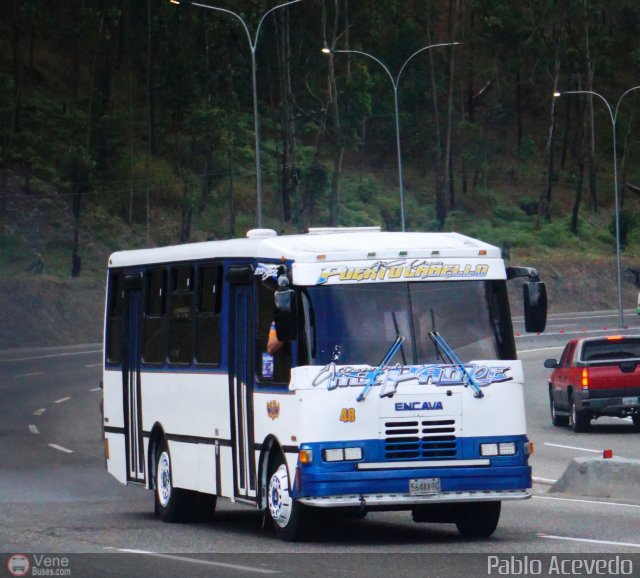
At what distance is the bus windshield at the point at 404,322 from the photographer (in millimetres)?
14031

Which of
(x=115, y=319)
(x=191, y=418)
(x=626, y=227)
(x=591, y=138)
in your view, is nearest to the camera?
(x=191, y=418)

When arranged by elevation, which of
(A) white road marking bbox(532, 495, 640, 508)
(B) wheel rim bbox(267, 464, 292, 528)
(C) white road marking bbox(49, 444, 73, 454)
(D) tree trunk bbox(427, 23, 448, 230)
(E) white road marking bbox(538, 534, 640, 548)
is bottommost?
(A) white road marking bbox(532, 495, 640, 508)

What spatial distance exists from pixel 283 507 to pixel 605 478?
5.58 metres

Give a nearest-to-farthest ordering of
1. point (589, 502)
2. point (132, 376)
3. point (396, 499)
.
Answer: point (396, 499)
point (589, 502)
point (132, 376)

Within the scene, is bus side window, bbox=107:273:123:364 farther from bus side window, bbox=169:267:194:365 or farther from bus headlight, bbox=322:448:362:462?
bus headlight, bbox=322:448:362:462

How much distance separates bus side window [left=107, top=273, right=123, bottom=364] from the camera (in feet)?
63.0

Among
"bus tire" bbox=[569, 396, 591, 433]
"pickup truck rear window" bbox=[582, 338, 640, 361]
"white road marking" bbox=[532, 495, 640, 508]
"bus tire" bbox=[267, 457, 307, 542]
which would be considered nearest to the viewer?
"bus tire" bbox=[267, 457, 307, 542]

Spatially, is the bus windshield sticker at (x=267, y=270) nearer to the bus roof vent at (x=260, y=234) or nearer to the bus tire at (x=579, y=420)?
the bus roof vent at (x=260, y=234)

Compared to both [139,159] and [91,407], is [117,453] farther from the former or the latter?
[139,159]

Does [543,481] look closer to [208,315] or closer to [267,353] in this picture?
[208,315]

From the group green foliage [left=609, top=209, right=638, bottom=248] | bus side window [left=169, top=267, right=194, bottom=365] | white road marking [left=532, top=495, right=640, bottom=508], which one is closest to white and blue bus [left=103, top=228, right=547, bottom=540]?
bus side window [left=169, top=267, right=194, bottom=365]

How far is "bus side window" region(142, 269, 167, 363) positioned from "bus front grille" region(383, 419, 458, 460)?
436 centimetres

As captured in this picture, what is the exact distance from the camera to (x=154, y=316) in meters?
17.8

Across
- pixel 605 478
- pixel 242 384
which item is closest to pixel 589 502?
pixel 605 478
